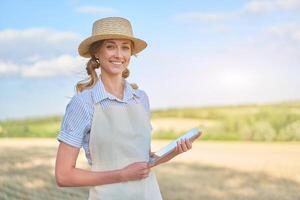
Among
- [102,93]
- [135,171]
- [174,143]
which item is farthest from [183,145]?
[102,93]

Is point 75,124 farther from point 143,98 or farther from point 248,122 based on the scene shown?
point 248,122

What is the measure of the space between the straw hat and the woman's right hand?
1.12 feet

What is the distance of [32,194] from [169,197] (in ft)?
3.50

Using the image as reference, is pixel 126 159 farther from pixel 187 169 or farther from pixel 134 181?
pixel 187 169

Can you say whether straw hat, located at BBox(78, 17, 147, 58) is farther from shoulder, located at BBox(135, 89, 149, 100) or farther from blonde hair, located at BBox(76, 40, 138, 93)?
shoulder, located at BBox(135, 89, 149, 100)

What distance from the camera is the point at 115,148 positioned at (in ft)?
5.18

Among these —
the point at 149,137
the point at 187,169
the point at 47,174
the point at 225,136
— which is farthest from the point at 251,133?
the point at 149,137

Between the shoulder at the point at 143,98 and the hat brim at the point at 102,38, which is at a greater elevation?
the hat brim at the point at 102,38

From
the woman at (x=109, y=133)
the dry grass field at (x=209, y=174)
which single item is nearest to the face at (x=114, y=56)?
the woman at (x=109, y=133)

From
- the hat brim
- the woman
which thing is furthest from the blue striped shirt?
the hat brim

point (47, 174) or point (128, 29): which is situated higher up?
point (128, 29)

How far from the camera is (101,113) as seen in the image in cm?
158

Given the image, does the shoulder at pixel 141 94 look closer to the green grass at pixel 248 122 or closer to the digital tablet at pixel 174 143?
the digital tablet at pixel 174 143

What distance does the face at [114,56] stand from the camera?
1.61 m
